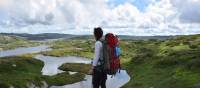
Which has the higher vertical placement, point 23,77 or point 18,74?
point 23,77

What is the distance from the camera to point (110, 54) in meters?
18.5

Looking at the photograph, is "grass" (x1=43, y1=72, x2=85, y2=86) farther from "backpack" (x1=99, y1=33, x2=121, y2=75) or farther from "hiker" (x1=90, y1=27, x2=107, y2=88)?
"backpack" (x1=99, y1=33, x2=121, y2=75)

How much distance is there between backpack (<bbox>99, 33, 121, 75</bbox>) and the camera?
1831cm

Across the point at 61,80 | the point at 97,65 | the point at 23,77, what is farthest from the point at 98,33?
the point at 61,80

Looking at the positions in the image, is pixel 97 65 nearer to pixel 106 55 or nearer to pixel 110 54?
pixel 106 55

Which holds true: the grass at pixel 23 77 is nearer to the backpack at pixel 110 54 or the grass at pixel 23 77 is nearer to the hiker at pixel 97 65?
the hiker at pixel 97 65

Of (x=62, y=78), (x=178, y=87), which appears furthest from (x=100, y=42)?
(x=62, y=78)

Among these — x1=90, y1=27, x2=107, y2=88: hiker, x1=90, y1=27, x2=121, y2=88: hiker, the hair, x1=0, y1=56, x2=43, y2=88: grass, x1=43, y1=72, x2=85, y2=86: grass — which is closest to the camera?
x1=90, y1=27, x2=107, y2=88: hiker

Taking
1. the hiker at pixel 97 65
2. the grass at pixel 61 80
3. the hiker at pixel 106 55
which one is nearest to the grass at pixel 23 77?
the grass at pixel 61 80

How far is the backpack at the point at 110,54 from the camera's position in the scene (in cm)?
1831

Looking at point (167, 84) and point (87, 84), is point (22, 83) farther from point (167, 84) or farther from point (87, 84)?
point (167, 84)

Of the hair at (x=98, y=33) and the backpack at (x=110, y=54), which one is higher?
the hair at (x=98, y=33)

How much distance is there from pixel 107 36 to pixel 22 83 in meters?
73.6

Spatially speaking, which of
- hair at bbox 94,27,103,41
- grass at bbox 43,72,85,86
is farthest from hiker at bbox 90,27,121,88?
grass at bbox 43,72,85,86
